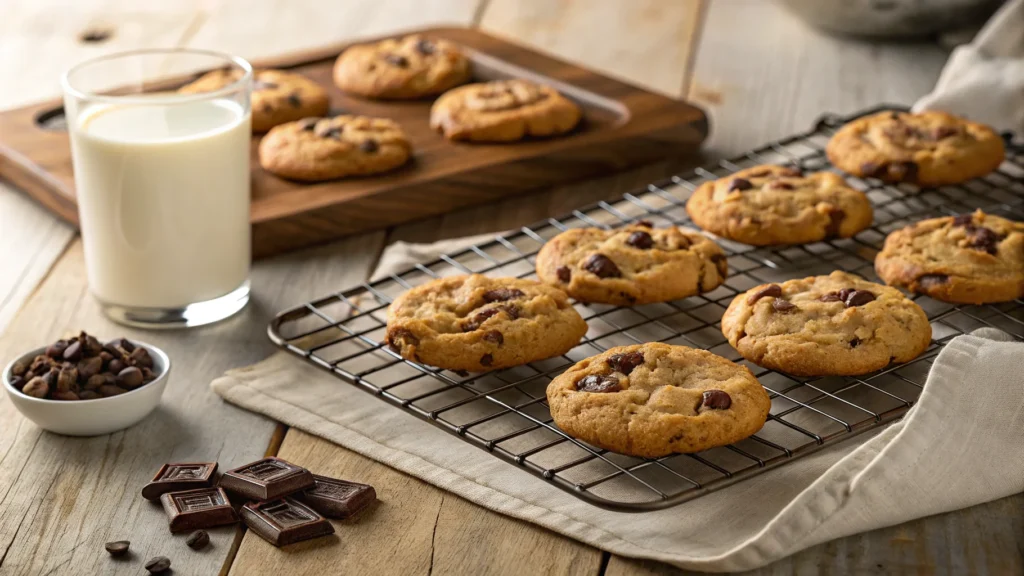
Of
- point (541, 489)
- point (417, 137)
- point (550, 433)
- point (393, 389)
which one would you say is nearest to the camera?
point (541, 489)

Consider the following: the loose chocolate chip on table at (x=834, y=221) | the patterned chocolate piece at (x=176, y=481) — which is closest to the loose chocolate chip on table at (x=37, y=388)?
the patterned chocolate piece at (x=176, y=481)

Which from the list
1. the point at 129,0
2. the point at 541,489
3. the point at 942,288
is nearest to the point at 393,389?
the point at 541,489

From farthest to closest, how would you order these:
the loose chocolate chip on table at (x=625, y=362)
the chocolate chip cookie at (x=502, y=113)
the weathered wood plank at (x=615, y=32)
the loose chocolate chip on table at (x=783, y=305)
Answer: the weathered wood plank at (x=615, y=32), the chocolate chip cookie at (x=502, y=113), the loose chocolate chip on table at (x=783, y=305), the loose chocolate chip on table at (x=625, y=362)

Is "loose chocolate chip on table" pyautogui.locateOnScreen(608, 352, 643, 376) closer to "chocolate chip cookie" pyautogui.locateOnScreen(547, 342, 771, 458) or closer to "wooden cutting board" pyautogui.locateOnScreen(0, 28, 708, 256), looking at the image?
"chocolate chip cookie" pyautogui.locateOnScreen(547, 342, 771, 458)

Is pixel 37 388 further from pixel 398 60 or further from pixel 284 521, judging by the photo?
pixel 398 60

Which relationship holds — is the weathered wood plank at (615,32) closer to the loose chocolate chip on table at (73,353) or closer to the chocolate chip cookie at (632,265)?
the chocolate chip cookie at (632,265)

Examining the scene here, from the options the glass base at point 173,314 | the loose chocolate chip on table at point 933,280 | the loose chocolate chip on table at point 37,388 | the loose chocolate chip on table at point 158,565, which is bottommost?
the glass base at point 173,314

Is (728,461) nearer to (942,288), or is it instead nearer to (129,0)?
(942,288)
